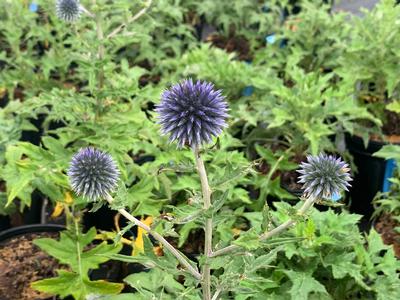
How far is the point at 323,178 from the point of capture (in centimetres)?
111

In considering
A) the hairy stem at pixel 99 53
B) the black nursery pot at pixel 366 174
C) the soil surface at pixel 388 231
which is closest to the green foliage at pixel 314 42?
the black nursery pot at pixel 366 174

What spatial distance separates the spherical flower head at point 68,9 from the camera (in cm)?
208

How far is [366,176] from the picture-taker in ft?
8.93

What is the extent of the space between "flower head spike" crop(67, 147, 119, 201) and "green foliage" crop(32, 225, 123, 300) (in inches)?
17.9

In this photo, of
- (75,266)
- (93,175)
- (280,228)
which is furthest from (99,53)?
(280,228)

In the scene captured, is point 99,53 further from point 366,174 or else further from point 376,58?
point 366,174

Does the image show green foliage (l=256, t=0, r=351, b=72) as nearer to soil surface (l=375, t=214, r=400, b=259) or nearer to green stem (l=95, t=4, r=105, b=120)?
soil surface (l=375, t=214, r=400, b=259)

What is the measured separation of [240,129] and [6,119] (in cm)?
120

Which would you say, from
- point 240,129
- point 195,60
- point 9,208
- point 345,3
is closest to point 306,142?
point 240,129

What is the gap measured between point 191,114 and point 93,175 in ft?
1.00

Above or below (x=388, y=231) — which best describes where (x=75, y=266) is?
below

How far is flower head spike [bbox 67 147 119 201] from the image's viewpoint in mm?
1200

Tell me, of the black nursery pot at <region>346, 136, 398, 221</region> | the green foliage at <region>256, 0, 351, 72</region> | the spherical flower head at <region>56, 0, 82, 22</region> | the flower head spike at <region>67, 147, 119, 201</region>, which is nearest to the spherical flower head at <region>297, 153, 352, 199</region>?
the flower head spike at <region>67, 147, 119, 201</region>

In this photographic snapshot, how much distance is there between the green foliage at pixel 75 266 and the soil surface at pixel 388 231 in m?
1.14
